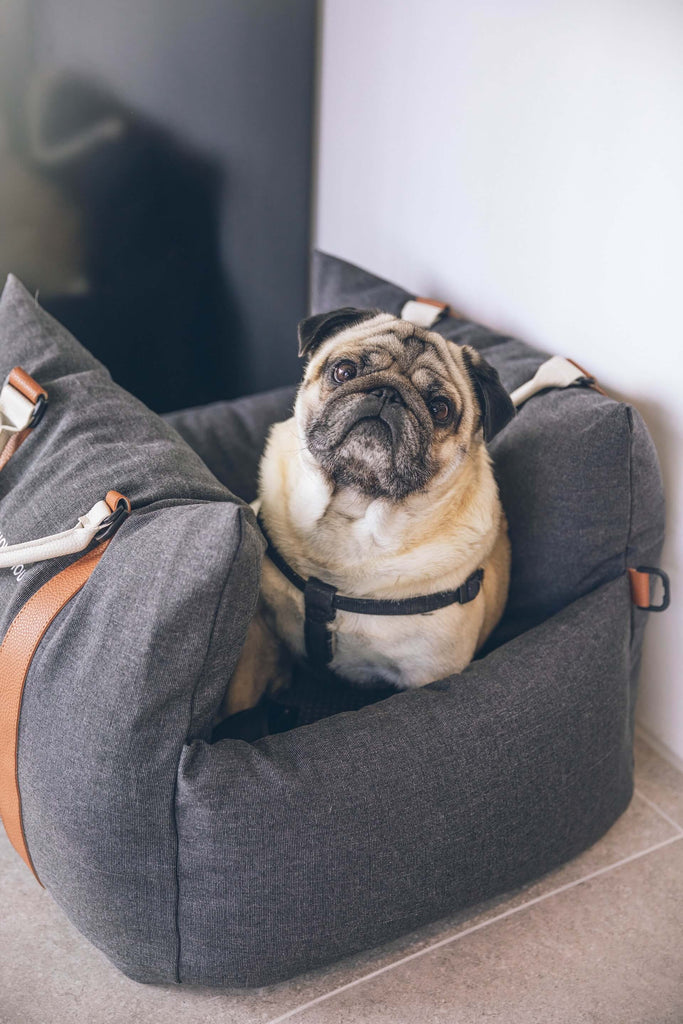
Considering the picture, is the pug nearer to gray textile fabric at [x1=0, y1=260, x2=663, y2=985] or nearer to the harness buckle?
the harness buckle

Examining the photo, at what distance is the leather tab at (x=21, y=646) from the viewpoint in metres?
1.15

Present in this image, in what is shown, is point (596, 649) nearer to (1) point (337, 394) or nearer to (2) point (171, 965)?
(1) point (337, 394)

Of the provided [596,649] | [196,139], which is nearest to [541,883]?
[596,649]

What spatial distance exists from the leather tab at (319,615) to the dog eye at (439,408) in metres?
0.33

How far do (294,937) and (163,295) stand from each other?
1.64m

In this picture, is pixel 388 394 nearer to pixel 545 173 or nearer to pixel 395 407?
pixel 395 407

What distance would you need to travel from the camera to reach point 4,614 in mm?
1221

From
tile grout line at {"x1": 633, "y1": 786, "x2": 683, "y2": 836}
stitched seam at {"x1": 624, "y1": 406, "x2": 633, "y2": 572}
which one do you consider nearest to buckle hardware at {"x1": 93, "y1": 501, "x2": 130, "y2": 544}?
stitched seam at {"x1": 624, "y1": 406, "x2": 633, "y2": 572}

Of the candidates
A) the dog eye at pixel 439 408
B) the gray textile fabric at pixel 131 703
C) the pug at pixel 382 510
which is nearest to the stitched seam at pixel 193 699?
the gray textile fabric at pixel 131 703

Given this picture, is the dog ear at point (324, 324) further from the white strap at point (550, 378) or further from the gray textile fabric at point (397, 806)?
the gray textile fabric at point (397, 806)

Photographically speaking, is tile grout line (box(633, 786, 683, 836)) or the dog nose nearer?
the dog nose

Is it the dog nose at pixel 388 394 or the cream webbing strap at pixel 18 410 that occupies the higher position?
the dog nose at pixel 388 394

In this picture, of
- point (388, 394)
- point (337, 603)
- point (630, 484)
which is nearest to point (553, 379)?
point (630, 484)

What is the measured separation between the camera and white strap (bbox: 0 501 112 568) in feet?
3.85
